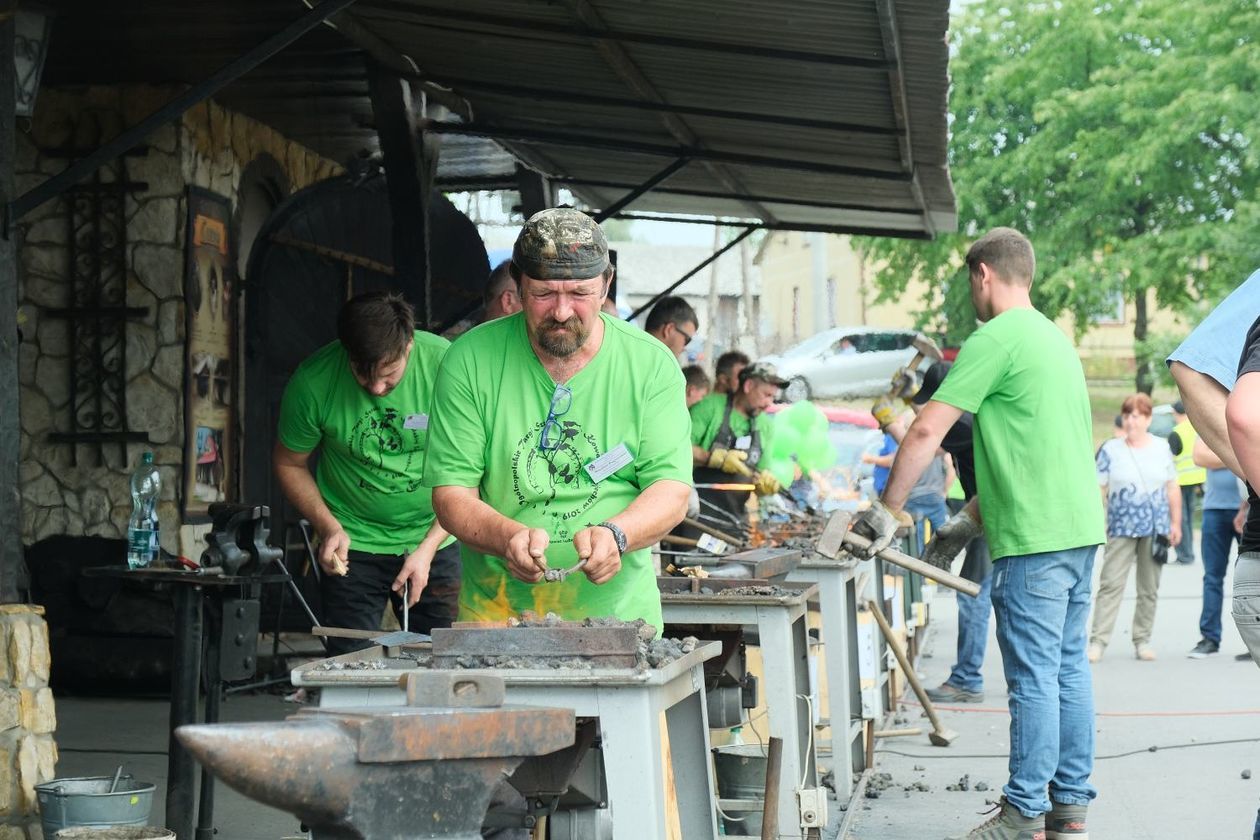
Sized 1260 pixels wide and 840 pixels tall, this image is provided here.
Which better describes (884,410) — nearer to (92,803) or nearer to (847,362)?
(92,803)

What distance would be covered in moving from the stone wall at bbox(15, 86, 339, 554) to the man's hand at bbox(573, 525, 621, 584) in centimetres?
608

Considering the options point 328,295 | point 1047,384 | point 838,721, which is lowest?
point 838,721

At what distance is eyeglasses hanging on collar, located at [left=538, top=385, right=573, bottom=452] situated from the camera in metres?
4.32

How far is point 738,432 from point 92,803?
615 centimetres

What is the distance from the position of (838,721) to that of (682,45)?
3060mm

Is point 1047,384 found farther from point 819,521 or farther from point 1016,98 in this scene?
point 1016,98

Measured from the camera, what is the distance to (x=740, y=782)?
6.13 meters

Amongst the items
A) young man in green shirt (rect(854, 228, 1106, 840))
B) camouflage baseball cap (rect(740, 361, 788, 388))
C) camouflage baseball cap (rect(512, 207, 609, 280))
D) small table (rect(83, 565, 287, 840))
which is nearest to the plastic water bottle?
small table (rect(83, 565, 287, 840))

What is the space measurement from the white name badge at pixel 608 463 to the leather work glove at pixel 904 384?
18.0ft

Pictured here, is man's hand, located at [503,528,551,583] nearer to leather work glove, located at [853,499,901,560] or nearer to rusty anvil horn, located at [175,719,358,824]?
rusty anvil horn, located at [175,719,358,824]

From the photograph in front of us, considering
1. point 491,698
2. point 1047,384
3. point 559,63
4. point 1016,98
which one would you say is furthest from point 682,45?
point 1016,98

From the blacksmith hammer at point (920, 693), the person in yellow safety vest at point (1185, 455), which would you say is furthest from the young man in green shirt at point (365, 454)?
the person in yellow safety vest at point (1185, 455)

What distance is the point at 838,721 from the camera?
24.5 feet

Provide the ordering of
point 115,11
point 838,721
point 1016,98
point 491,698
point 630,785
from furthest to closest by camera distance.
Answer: point 1016,98 → point 115,11 → point 838,721 → point 630,785 → point 491,698
